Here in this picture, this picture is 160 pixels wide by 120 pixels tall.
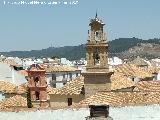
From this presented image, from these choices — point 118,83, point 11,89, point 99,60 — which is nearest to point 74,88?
point 99,60

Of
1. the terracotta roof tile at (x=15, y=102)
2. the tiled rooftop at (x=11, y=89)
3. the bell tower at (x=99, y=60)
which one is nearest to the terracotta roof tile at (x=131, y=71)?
the tiled rooftop at (x=11, y=89)

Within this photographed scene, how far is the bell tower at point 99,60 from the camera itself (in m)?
34.8

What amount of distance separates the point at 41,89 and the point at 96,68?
8.85 m

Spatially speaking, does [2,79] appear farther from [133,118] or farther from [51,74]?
[133,118]

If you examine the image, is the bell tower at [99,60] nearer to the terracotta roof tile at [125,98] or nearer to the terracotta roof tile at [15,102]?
the terracotta roof tile at [125,98]

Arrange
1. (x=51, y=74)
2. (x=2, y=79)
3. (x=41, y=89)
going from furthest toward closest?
(x=51, y=74), (x=2, y=79), (x=41, y=89)

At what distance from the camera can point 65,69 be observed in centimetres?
6844

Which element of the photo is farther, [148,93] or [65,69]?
[65,69]

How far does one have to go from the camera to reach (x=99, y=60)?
35.3 metres

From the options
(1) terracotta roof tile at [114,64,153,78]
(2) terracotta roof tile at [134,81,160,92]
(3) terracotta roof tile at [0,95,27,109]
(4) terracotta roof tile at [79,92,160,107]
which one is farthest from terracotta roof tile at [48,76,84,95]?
(1) terracotta roof tile at [114,64,153,78]

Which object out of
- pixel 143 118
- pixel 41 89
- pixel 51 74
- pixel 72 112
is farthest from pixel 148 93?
pixel 51 74

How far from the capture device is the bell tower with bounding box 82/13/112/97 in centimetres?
3478

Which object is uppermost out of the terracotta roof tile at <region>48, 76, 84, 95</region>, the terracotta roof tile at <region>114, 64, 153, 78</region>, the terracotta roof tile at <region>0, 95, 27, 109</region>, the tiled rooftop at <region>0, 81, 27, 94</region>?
the terracotta roof tile at <region>114, 64, 153, 78</region>

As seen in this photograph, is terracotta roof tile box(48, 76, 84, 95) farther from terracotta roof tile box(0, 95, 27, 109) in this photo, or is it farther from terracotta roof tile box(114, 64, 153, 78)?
terracotta roof tile box(114, 64, 153, 78)
